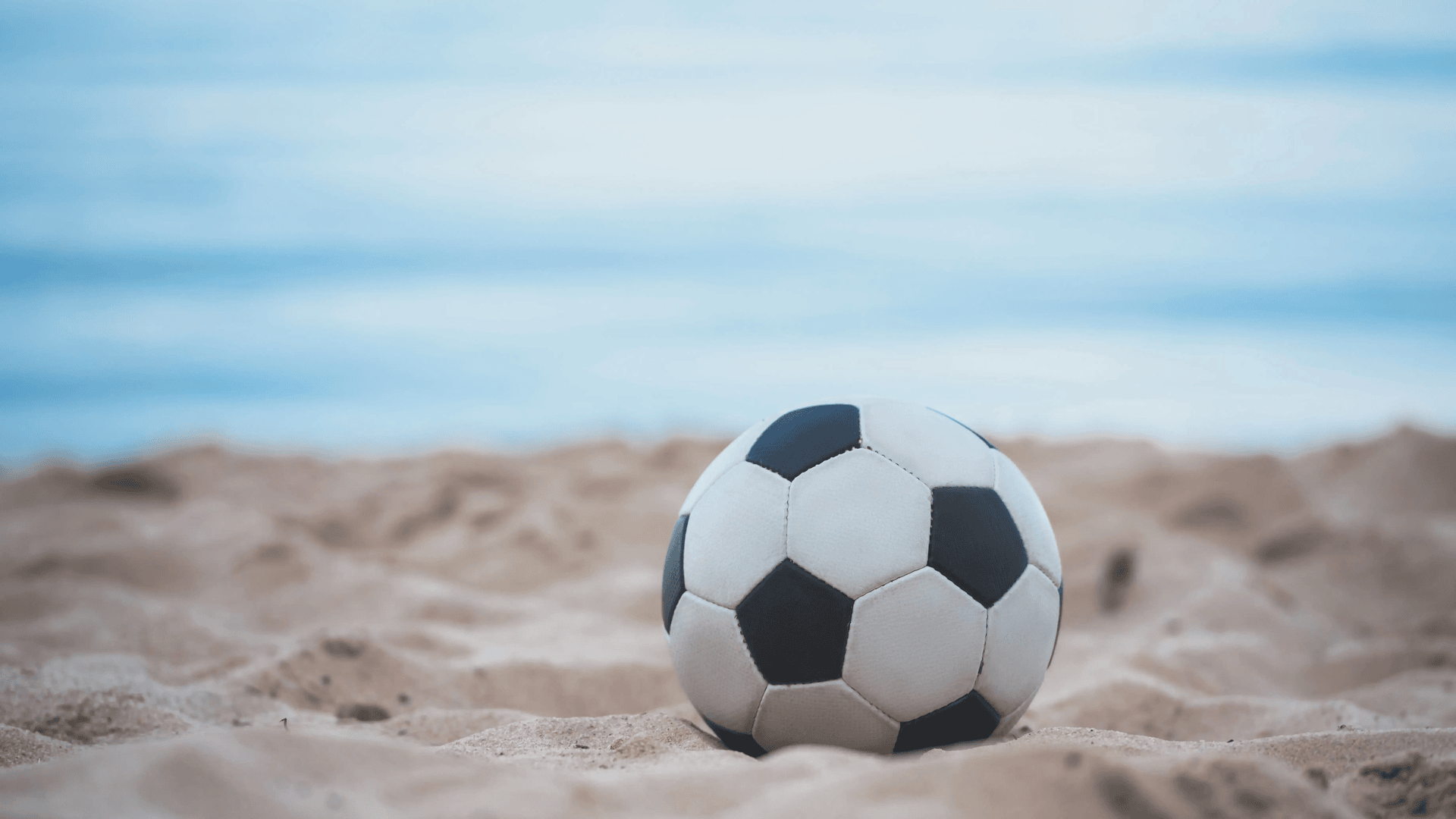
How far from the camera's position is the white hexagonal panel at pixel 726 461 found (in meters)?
2.40

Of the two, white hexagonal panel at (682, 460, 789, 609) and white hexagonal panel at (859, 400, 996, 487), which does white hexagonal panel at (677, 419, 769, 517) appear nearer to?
white hexagonal panel at (682, 460, 789, 609)

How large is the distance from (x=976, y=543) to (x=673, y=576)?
0.71 metres

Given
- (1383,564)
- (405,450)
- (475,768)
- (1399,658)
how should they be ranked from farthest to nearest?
(405,450)
(1383,564)
(1399,658)
(475,768)

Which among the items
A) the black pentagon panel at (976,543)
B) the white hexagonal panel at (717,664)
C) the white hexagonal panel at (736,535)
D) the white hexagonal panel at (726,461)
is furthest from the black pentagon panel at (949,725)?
the white hexagonal panel at (726,461)

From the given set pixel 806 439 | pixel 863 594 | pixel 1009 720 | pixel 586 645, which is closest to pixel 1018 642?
pixel 1009 720

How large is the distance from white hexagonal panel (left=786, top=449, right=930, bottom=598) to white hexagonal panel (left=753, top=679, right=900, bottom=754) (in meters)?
0.23

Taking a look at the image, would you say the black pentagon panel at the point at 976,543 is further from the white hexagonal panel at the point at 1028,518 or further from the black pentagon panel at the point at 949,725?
the black pentagon panel at the point at 949,725

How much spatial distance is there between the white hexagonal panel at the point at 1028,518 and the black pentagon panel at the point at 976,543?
1.4 inches

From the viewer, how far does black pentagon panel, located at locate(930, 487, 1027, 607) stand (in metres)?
2.15

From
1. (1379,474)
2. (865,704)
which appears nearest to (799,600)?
(865,704)

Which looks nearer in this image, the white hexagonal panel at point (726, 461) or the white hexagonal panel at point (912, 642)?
the white hexagonal panel at point (912, 642)

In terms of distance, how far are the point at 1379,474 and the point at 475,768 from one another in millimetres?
6572

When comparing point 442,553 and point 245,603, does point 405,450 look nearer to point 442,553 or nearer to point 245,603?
point 442,553

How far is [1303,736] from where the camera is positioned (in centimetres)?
236
